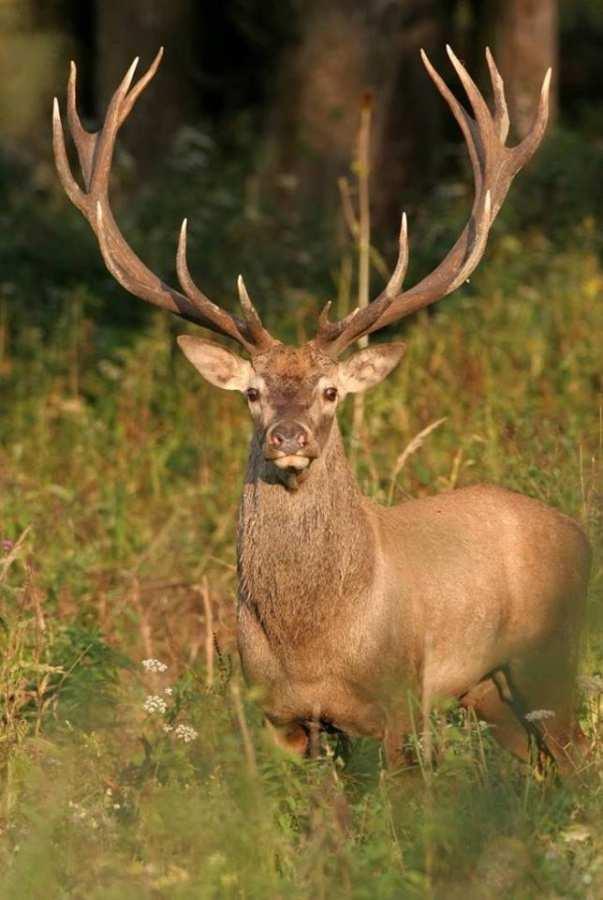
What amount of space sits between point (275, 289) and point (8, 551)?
458 cm

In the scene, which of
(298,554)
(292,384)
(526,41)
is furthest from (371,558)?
(526,41)

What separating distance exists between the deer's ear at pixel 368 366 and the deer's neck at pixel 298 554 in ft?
1.15

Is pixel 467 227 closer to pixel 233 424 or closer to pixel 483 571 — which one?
pixel 483 571

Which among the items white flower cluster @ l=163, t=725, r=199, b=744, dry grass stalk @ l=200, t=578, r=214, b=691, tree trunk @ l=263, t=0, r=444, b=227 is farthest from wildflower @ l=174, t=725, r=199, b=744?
tree trunk @ l=263, t=0, r=444, b=227

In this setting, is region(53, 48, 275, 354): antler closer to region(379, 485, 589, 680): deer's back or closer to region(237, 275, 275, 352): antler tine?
region(237, 275, 275, 352): antler tine

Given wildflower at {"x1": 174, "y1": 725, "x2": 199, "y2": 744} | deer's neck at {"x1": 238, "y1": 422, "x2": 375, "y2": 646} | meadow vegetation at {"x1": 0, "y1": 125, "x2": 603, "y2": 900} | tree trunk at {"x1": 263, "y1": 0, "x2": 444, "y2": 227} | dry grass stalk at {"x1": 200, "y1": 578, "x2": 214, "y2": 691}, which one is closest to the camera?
meadow vegetation at {"x1": 0, "y1": 125, "x2": 603, "y2": 900}

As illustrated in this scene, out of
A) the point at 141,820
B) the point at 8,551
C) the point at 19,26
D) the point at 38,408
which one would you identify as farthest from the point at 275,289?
the point at 19,26

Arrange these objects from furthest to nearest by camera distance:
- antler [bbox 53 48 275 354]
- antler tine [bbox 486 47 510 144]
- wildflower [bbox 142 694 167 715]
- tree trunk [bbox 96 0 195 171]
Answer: tree trunk [bbox 96 0 195 171] → antler tine [bbox 486 47 510 144] → antler [bbox 53 48 275 354] → wildflower [bbox 142 694 167 715]

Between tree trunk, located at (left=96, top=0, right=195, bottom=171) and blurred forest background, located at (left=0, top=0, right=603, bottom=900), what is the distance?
0.03 m

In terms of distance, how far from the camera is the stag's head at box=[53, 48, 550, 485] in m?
6.23

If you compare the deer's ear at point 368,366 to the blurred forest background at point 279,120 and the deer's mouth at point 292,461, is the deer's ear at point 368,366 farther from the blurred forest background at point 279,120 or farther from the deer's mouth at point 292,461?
the blurred forest background at point 279,120

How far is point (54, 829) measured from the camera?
5336 millimetres

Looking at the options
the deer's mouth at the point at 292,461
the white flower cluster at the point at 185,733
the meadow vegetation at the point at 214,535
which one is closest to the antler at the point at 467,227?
the deer's mouth at the point at 292,461

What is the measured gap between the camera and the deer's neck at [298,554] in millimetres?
6258
